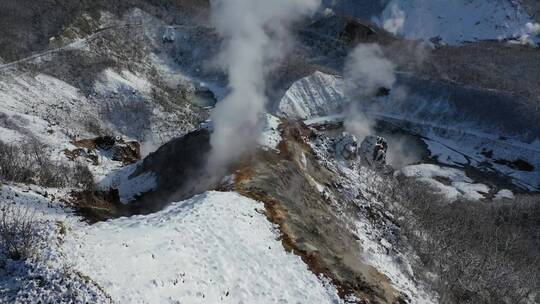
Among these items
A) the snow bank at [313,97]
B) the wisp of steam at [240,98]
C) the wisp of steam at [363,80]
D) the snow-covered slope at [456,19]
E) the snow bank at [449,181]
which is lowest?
the wisp of steam at [240,98]

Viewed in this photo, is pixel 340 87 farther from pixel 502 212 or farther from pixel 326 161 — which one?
pixel 326 161

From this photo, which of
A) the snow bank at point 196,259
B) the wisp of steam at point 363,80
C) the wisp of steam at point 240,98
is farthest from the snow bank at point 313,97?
the snow bank at point 196,259

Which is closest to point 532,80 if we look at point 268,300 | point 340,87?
point 340,87

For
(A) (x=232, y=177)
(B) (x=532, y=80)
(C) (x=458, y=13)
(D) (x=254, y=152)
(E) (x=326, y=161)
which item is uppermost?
(C) (x=458, y=13)

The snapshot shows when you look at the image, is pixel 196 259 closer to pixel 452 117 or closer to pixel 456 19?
pixel 452 117

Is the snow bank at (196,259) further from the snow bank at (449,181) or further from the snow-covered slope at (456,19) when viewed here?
the snow-covered slope at (456,19)
